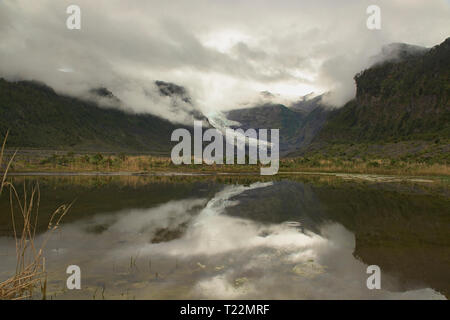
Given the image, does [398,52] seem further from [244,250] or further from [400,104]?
[244,250]

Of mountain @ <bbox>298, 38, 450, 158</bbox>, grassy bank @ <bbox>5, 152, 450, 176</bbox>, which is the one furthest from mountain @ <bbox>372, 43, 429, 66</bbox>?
grassy bank @ <bbox>5, 152, 450, 176</bbox>

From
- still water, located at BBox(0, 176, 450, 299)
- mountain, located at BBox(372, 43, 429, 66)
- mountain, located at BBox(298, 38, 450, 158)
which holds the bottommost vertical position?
still water, located at BBox(0, 176, 450, 299)

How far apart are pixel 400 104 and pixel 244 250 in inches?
5529

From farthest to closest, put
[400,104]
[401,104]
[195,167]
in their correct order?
1. [400,104]
2. [401,104]
3. [195,167]

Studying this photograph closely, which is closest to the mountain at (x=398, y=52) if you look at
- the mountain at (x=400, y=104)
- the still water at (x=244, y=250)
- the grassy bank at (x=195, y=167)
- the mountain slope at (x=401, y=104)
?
the mountain at (x=400, y=104)

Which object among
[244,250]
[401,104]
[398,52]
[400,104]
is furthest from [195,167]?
[398,52]

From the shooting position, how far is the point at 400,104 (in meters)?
130

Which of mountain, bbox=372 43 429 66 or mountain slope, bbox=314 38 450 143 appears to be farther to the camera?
mountain, bbox=372 43 429 66

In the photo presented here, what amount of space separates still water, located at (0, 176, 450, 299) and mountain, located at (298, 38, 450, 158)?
81.2m

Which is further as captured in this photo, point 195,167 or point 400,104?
point 400,104

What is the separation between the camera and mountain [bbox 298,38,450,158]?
10644cm

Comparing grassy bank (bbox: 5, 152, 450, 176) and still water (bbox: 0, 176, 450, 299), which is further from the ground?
grassy bank (bbox: 5, 152, 450, 176)

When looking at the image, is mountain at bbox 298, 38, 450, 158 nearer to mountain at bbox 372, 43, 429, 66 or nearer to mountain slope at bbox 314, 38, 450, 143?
mountain slope at bbox 314, 38, 450, 143
